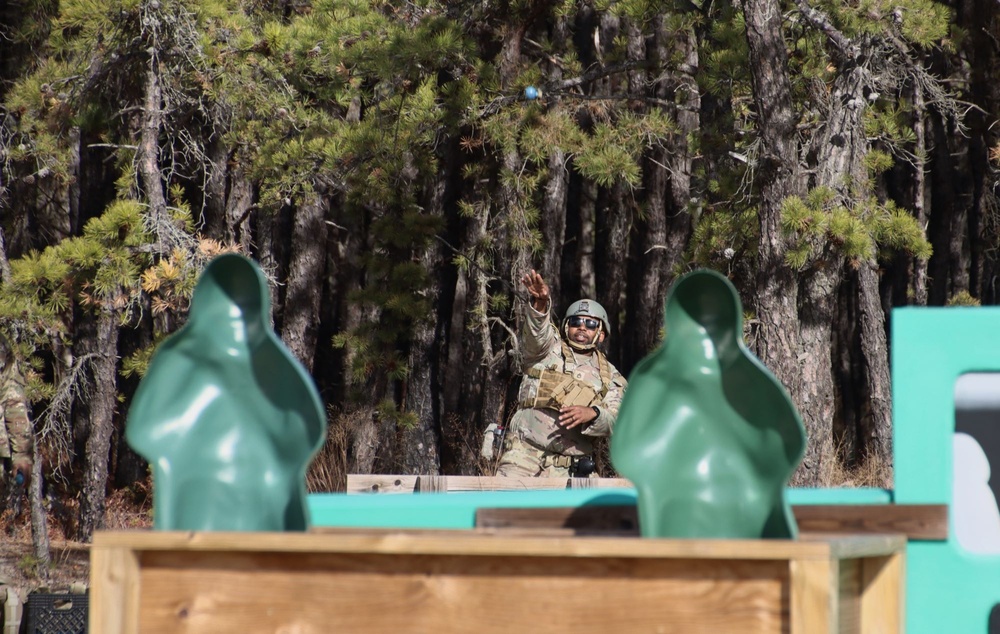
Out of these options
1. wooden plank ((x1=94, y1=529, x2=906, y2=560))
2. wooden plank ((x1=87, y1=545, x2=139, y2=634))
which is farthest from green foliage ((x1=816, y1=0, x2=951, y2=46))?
wooden plank ((x1=87, y1=545, x2=139, y2=634))

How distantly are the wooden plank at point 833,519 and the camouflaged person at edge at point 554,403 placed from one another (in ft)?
12.5

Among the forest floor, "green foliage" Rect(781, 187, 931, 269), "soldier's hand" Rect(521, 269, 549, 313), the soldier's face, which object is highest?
"green foliage" Rect(781, 187, 931, 269)

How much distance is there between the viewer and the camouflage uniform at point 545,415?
618cm

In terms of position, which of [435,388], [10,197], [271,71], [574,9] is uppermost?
[574,9]

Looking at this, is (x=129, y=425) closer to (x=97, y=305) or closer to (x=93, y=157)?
(x=97, y=305)

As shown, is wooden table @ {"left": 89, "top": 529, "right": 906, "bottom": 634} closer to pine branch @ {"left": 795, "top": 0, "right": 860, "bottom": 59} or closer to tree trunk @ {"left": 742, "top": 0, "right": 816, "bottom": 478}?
tree trunk @ {"left": 742, "top": 0, "right": 816, "bottom": 478}

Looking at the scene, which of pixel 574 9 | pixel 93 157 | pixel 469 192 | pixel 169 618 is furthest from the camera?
pixel 93 157

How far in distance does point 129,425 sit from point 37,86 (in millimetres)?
6239

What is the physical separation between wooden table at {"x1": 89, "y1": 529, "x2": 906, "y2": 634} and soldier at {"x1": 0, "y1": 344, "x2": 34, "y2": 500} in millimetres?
5057

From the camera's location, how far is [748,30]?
22.2ft

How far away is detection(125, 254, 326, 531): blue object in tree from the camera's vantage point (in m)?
2.06

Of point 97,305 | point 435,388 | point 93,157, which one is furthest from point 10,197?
point 435,388

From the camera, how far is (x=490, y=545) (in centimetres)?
173

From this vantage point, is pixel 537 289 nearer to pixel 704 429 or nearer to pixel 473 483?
pixel 473 483
